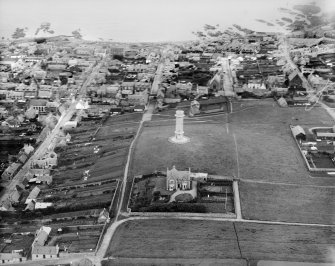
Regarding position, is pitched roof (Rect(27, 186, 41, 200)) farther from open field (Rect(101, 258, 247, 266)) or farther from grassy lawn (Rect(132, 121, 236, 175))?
open field (Rect(101, 258, 247, 266))

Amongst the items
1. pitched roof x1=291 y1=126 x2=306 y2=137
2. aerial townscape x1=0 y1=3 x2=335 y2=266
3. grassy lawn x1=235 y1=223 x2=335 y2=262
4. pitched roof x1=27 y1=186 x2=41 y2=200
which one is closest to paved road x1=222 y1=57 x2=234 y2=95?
aerial townscape x1=0 y1=3 x2=335 y2=266

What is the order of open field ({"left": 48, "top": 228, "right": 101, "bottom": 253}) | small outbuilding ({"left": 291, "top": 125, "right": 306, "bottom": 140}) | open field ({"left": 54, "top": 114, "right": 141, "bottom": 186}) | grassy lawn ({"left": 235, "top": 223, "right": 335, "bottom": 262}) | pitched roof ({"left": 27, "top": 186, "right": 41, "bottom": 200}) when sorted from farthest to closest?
small outbuilding ({"left": 291, "top": 125, "right": 306, "bottom": 140})
open field ({"left": 54, "top": 114, "right": 141, "bottom": 186})
pitched roof ({"left": 27, "top": 186, "right": 41, "bottom": 200})
open field ({"left": 48, "top": 228, "right": 101, "bottom": 253})
grassy lawn ({"left": 235, "top": 223, "right": 335, "bottom": 262})

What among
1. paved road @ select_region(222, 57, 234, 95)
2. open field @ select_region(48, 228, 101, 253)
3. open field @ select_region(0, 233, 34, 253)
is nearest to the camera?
open field @ select_region(48, 228, 101, 253)

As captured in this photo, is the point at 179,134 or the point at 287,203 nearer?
the point at 287,203

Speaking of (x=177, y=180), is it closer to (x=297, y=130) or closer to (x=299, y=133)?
(x=299, y=133)

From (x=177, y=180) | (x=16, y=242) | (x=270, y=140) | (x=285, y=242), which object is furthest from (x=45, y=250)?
(x=270, y=140)

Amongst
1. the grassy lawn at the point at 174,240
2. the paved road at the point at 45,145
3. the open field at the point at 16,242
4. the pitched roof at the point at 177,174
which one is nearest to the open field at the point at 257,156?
the pitched roof at the point at 177,174

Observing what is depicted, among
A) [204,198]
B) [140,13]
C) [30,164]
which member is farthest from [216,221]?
[140,13]

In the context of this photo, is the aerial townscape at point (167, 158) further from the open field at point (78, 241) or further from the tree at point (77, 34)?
the tree at point (77, 34)
